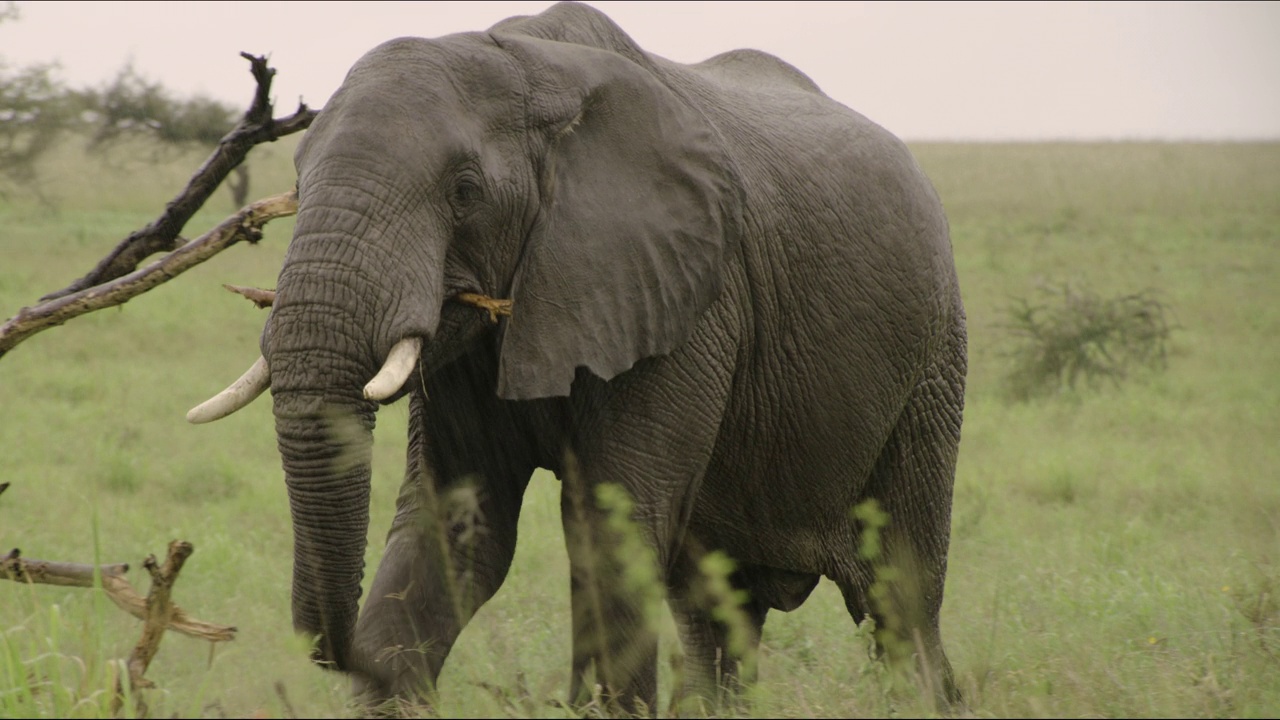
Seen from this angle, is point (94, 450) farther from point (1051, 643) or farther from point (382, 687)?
point (1051, 643)

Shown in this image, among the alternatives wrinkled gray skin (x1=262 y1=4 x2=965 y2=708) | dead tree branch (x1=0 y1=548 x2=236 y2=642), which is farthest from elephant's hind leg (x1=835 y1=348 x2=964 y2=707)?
dead tree branch (x1=0 y1=548 x2=236 y2=642)

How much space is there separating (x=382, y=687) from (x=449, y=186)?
1280 mm

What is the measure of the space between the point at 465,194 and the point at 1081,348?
8.56m

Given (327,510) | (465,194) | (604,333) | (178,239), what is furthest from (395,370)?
(178,239)

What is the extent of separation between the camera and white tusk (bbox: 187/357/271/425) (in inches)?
126

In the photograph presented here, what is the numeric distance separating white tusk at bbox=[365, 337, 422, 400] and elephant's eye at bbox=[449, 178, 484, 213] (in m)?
0.36

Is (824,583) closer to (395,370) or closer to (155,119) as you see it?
(395,370)

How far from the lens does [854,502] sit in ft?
15.3

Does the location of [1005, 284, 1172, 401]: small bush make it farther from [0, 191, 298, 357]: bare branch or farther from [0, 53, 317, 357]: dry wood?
[0, 191, 298, 357]: bare branch

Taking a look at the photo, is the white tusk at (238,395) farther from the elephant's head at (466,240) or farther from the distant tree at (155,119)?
the distant tree at (155,119)

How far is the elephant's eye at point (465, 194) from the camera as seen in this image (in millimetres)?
3309

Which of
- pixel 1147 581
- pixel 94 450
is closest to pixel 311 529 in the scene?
pixel 1147 581

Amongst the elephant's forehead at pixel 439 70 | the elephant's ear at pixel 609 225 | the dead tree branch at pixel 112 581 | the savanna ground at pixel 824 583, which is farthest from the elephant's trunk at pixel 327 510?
the elephant's forehead at pixel 439 70

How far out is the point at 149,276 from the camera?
3.49m
